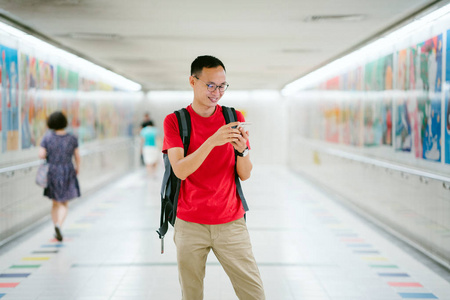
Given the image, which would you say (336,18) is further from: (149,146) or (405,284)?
(149,146)

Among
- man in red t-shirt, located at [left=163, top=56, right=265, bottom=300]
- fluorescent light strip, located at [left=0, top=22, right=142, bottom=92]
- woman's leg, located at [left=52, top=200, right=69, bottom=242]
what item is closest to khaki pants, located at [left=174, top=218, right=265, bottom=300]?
man in red t-shirt, located at [left=163, top=56, right=265, bottom=300]

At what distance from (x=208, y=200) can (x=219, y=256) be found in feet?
1.05

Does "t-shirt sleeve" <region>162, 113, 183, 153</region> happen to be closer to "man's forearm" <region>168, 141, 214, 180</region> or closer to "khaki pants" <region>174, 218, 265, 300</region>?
"man's forearm" <region>168, 141, 214, 180</region>

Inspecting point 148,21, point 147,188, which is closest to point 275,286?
point 148,21

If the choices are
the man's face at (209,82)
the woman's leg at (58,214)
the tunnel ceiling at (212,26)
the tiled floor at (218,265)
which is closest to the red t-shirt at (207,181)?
the man's face at (209,82)

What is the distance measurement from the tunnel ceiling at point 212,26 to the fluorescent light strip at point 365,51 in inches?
7.1

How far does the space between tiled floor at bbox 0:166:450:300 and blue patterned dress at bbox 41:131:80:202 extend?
68 cm

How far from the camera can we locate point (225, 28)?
Answer: 24.8 ft

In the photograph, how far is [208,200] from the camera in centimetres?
265

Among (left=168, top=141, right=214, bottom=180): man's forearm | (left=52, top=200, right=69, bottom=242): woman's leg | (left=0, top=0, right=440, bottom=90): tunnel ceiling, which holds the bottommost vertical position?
(left=52, top=200, right=69, bottom=242): woman's leg

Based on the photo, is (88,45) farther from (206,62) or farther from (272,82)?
(272,82)

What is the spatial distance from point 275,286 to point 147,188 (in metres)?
8.23

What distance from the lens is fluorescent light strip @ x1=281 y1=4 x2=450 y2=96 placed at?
20.6 ft

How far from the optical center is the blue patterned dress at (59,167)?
22.2ft
